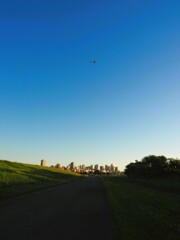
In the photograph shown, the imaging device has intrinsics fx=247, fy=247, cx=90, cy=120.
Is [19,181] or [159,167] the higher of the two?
[159,167]

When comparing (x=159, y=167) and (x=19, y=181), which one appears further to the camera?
(x=159, y=167)

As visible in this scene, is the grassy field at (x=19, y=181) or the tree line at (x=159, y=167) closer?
the grassy field at (x=19, y=181)

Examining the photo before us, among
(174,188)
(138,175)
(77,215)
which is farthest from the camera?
(138,175)

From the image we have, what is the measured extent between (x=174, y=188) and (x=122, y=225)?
30.6m

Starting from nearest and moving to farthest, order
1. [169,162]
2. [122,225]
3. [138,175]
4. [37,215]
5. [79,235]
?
[79,235] → [122,225] → [37,215] → [169,162] → [138,175]

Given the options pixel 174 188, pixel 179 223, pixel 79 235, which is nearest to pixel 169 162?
pixel 174 188

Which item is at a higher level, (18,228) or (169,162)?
(169,162)

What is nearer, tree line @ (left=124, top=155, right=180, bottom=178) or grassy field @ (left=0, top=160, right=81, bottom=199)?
grassy field @ (left=0, top=160, right=81, bottom=199)

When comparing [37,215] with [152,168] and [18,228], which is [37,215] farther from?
[152,168]

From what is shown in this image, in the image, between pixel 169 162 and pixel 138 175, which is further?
pixel 138 175

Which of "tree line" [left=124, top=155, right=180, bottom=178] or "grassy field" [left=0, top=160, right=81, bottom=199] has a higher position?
"tree line" [left=124, top=155, right=180, bottom=178]

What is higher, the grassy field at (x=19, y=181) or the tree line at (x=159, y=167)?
the tree line at (x=159, y=167)

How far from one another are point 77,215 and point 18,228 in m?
4.23

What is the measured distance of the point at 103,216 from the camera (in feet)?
40.8
